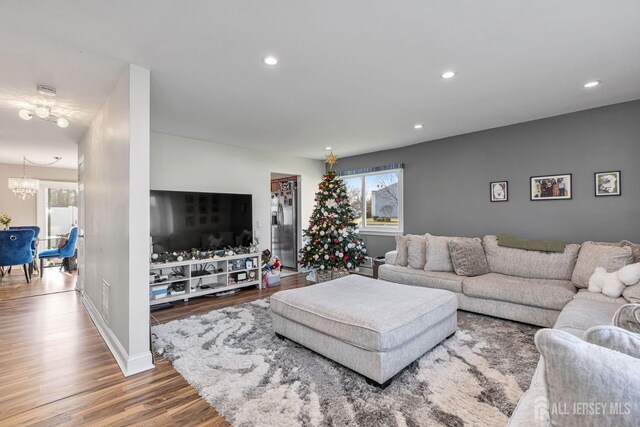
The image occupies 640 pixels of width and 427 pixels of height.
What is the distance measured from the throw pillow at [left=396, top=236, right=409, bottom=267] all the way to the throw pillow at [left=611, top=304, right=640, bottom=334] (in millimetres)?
3242

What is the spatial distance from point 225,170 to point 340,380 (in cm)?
401

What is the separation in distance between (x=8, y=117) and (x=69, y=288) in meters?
2.82

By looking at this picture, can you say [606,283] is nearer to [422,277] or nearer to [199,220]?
[422,277]

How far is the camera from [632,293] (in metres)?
2.52

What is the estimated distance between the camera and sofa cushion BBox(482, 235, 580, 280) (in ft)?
11.3

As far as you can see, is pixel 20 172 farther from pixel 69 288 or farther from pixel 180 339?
pixel 180 339

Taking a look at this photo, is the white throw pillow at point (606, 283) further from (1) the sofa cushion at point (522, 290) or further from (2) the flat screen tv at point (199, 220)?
(2) the flat screen tv at point (199, 220)

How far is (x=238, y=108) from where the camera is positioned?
3.47 m

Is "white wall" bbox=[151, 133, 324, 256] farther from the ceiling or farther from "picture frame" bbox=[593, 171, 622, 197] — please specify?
"picture frame" bbox=[593, 171, 622, 197]

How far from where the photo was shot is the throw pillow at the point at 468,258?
3.79m

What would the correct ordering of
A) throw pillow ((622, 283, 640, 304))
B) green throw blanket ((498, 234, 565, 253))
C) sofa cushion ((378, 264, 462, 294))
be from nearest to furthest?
throw pillow ((622, 283, 640, 304)), green throw blanket ((498, 234, 565, 253)), sofa cushion ((378, 264, 462, 294))

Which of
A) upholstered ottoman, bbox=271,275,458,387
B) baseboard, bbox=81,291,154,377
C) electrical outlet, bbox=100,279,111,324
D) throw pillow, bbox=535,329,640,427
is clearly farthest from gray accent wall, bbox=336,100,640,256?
electrical outlet, bbox=100,279,111,324

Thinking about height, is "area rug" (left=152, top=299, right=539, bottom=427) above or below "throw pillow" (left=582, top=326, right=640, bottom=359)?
below

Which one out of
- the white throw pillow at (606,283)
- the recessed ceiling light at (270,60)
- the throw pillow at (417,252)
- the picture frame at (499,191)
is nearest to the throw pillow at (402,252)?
the throw pillow at (417,252)
